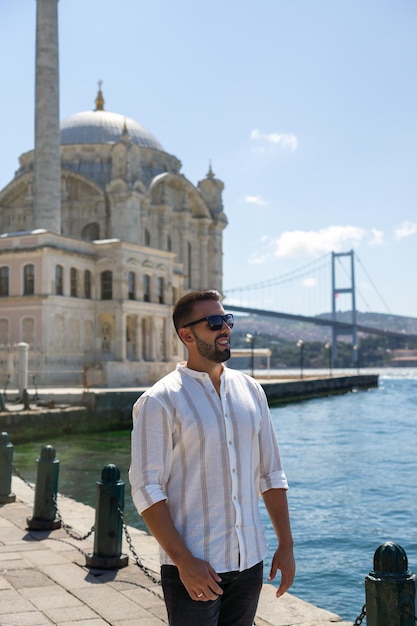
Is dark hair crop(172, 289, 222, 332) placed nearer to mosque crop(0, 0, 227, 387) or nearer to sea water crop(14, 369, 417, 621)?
sea water crop(14, 369, 417, 621)

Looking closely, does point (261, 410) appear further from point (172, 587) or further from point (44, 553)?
point (44, 553)

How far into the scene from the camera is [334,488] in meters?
14.2

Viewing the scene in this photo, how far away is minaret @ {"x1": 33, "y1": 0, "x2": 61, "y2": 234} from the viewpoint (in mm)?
34688

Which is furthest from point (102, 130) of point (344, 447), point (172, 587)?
point (172, 587)

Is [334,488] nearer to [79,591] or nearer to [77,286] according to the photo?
[79,591]

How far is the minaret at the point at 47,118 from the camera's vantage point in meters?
34.7

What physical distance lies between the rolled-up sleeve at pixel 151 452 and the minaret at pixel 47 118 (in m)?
34.2

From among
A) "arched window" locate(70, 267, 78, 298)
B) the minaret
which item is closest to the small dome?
the minaret

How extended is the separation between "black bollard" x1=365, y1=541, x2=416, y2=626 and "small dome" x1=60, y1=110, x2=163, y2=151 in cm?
5231

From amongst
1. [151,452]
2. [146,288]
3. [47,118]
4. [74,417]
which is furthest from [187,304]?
[146,288]

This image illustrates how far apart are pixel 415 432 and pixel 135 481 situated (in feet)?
78.6

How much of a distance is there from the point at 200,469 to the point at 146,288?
36.0 metres

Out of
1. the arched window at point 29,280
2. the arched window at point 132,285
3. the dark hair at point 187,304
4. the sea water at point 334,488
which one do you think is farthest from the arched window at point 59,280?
the dark hair at point 187,304

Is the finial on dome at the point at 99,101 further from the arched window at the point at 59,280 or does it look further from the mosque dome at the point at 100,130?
the arched window at the point at 59,280
